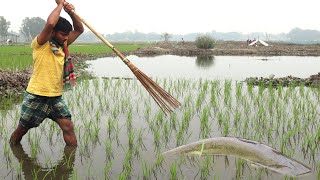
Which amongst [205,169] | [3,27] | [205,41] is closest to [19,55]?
[205,169]

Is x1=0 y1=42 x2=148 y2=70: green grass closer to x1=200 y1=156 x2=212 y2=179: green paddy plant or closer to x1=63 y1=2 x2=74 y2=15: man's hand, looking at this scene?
x1=63 y1=2 x2=74 y2=15: man's hand

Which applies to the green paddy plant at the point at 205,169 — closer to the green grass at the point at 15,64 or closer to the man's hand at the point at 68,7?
the man's hand at the point at 68,7

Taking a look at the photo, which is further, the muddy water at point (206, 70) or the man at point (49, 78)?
the muddy water at point (206, 70)

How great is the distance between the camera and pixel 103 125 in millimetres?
4488

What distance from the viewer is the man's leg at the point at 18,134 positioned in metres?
3.36

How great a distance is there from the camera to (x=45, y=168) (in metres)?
2.99

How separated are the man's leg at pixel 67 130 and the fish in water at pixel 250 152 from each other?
1.02 m

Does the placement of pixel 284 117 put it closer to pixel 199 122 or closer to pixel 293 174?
pixel 199 122

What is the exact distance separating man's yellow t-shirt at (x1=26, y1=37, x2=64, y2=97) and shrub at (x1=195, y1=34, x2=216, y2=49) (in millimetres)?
24662

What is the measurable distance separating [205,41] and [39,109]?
81.4 feet

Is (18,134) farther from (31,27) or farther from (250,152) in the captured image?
(31,27)

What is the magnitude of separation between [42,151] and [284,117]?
3.46 metres

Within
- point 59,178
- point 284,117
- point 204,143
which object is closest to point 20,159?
point 59,178

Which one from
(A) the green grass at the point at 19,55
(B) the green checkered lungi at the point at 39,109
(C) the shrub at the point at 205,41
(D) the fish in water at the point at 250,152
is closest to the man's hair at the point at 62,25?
(B) the green checkered lungi at the point at 39,109
